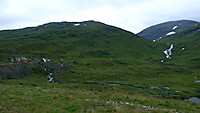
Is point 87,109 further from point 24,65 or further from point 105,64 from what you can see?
point 105,64

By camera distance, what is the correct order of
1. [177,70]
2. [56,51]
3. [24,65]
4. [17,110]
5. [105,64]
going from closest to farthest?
[17,110], [24,65], [177,70], [105,64], [56,51]

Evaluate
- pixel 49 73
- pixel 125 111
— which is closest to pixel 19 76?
pixel 49 73

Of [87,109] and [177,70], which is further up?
[87,109]

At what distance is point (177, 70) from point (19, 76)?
110 metres

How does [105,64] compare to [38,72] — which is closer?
[38,72]

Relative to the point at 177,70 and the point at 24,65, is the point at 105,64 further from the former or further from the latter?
the point at 24,65

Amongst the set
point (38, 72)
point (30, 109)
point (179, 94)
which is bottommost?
point (179, 94)

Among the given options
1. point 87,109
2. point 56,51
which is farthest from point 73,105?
point 56,51

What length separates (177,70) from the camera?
13750 cm

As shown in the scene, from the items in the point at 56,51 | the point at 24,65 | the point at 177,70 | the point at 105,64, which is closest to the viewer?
the point at 24,65

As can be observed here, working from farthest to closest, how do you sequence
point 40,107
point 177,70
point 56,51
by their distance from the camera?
point 56,51 → point 177,70 → point 40,107

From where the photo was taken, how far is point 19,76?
6944 cm

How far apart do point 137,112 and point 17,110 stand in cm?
1125

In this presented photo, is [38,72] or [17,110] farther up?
[17,110]
